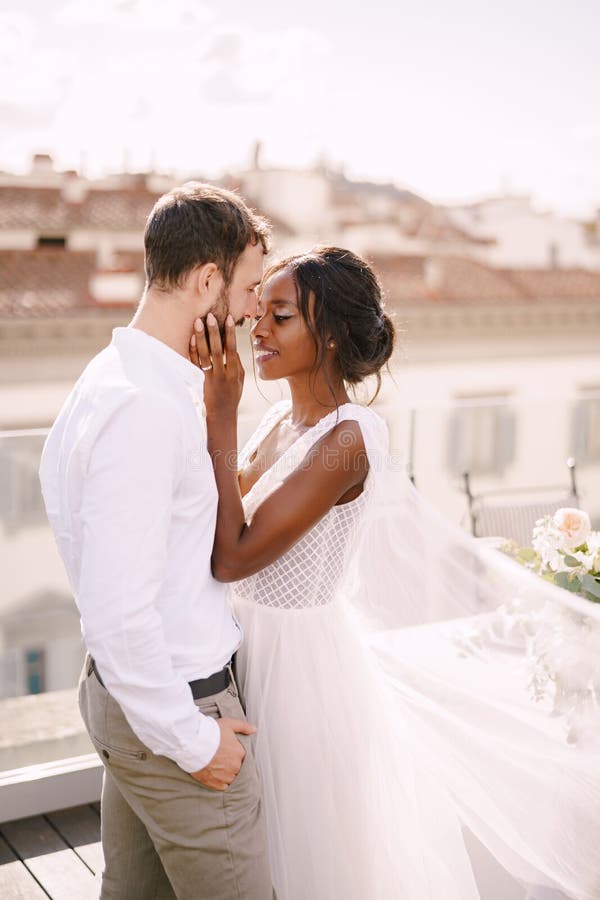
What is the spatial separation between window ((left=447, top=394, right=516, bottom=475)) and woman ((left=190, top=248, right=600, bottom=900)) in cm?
173

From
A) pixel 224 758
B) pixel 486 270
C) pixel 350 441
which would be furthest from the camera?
pixel 486 270

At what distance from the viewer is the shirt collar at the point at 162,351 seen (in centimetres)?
131

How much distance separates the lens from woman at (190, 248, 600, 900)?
66.4 inches

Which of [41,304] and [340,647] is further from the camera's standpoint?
[41,304]

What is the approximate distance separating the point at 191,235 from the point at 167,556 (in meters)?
0.46

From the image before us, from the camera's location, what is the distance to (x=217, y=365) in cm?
142

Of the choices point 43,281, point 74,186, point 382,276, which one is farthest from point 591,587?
point 74,186

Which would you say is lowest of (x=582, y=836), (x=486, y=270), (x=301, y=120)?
(x=582, y=836)

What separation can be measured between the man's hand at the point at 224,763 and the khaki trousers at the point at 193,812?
20 millimetres

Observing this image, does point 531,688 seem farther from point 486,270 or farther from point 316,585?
point 486,270

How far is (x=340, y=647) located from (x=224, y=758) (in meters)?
0.45

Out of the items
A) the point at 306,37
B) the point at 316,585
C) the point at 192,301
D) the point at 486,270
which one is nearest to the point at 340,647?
the point at 316,585

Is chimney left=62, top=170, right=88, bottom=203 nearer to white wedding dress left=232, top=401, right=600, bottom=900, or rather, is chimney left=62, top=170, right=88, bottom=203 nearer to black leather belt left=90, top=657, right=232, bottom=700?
white wedding dress left=232, top=401, right=600, bottom=900

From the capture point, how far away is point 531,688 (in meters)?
2.00
